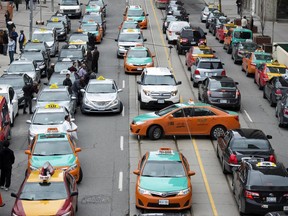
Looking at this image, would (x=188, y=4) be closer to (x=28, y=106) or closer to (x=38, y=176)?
(x=28, y=106)

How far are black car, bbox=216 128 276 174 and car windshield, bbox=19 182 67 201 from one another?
262 inches

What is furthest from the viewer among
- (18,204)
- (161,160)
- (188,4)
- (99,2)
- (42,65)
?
(188,4)

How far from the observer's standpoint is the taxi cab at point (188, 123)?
3203 centimetres

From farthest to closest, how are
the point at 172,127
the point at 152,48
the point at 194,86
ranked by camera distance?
the point at 152,48
the point at 194,86
the point at 172,127

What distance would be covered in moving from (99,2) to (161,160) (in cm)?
5089

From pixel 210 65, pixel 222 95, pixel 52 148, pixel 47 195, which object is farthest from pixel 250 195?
pixel 210 65

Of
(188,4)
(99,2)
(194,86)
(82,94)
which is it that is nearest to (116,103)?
(82,94)

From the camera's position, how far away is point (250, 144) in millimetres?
27266

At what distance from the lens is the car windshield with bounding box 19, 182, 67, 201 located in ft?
71.7

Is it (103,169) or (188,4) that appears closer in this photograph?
(103,169)

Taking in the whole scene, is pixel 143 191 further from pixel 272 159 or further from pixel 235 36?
pixel 235 36

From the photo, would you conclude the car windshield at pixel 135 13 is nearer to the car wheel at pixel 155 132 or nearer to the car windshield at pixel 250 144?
the car wheel at pixel 155 132

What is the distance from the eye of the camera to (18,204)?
70.7 ft

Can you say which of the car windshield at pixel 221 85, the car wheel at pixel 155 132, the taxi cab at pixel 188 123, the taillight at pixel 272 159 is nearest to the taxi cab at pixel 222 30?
the car windshield at pixel 221 85
